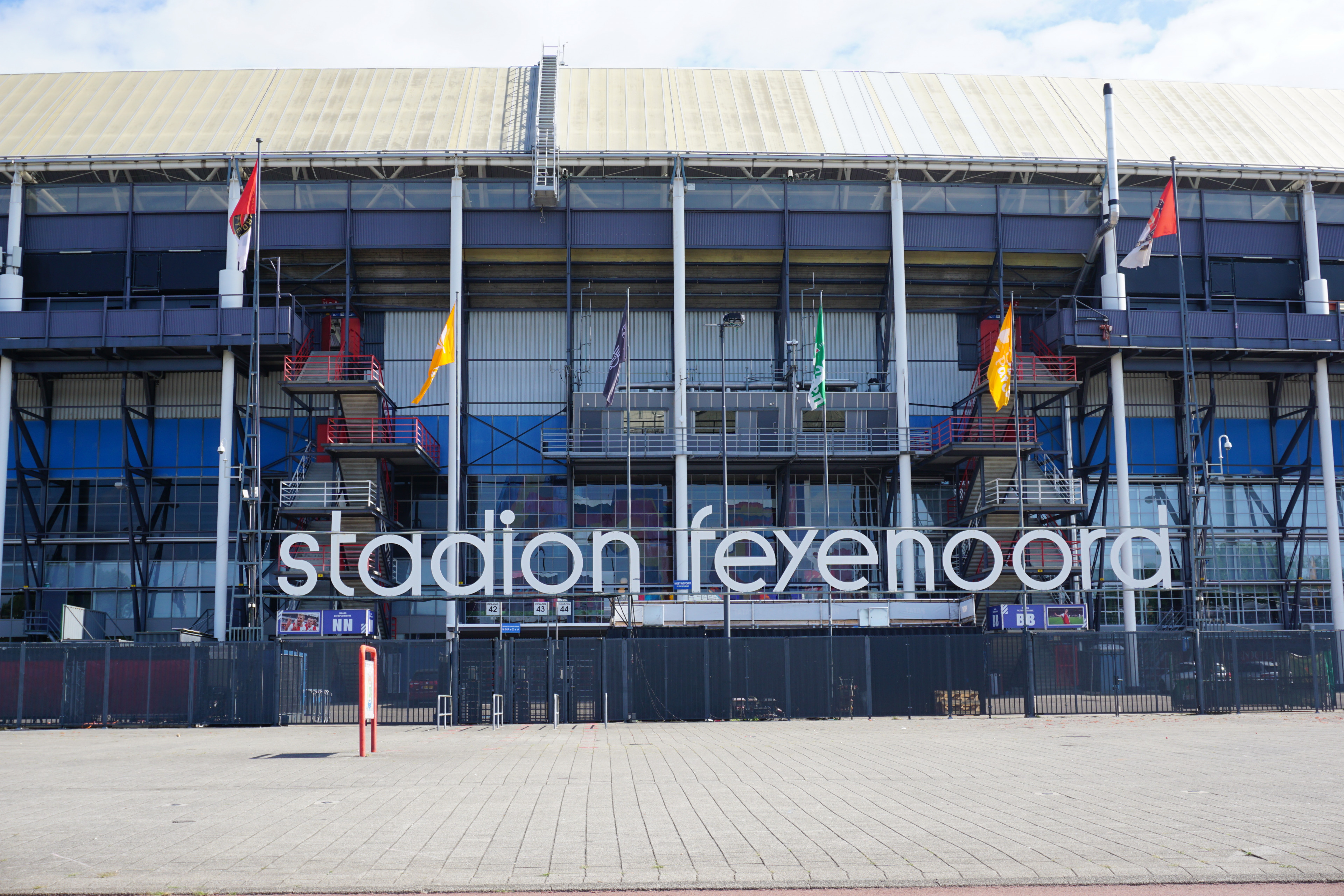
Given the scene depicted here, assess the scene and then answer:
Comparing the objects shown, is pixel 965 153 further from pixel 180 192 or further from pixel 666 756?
pixel 666 756

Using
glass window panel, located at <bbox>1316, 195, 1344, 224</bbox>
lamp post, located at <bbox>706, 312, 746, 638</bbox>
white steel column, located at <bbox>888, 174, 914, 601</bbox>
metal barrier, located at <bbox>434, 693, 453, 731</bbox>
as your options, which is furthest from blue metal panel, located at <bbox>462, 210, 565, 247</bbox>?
glass window panel, located at <bbox>1316, 195, 1344, 224</bbox>

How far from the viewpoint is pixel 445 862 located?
10.1 meters

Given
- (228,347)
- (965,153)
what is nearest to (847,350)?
(965,153)

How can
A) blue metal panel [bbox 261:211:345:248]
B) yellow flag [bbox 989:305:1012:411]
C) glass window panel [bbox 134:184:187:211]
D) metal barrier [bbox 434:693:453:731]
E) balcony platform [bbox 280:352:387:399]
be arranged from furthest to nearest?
glass window panel [bbox 134:184:187:211], blue metal panel [bbox 261:211:345:248], balcony platform [bbox 280:352:387:399], yellow flag [bbox 989:305:1012:411], metal barrier [bbox 434:693:453:731]

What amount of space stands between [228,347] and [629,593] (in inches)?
912

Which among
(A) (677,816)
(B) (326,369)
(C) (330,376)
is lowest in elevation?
(A) (677,816)

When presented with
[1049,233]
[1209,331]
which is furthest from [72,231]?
[1209,331]

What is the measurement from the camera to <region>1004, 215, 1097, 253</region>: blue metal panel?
1987 inches

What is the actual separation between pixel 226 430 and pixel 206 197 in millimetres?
10419

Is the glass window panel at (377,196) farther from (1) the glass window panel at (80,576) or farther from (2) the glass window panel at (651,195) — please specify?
(1) the glass window panel at (80,576)

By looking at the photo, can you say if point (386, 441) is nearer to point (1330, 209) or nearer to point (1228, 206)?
point (1228, 206)

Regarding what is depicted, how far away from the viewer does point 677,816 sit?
1268 centimetres

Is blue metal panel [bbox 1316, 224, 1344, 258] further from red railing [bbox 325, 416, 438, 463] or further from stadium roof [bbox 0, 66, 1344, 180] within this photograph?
red railing [bbox 325, 416, 438, 463]

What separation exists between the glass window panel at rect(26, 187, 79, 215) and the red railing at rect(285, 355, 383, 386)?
11.6 meters
